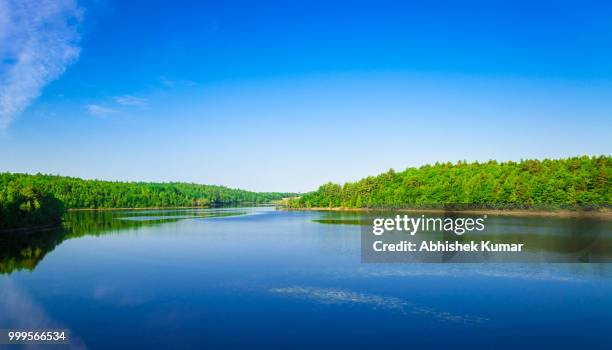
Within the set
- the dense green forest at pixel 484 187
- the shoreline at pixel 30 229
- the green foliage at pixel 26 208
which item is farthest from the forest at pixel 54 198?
the dense green forest at pixel 484 187

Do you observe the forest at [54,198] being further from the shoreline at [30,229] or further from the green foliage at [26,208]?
the shoreline at [30,229]

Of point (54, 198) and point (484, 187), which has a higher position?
point (484, 187)

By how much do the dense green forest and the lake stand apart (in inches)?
2691

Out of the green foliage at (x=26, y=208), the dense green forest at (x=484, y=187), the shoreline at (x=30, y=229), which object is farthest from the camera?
the dense green forest at (x=484, y=187)

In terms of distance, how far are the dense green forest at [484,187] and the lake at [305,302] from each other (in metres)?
68.3

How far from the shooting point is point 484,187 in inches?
4252

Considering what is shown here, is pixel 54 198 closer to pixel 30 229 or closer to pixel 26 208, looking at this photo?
pixel 30 229

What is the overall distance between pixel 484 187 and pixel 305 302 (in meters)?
96.4

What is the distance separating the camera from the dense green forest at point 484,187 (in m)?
88.8

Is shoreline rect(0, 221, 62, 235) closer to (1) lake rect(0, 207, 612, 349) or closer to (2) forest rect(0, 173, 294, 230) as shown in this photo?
(2) forest rect(0, 173, 294, 230)

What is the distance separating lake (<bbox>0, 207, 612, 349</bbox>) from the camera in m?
17.3

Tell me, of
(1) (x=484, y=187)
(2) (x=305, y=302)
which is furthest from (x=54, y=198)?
(1) (x=484, y=187)

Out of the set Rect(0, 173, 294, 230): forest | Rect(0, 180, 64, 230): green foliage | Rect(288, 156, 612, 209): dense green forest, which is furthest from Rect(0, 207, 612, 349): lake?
Rect(288, 156, 612, 209): dense green forest

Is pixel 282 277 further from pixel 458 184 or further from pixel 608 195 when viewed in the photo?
pixel 458 184
